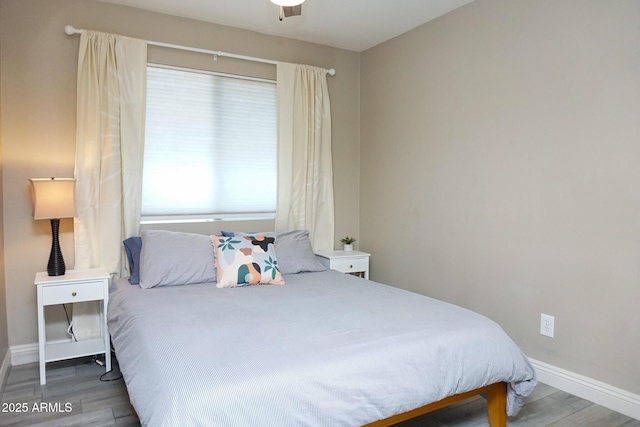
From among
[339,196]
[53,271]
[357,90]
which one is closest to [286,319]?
[53,271]

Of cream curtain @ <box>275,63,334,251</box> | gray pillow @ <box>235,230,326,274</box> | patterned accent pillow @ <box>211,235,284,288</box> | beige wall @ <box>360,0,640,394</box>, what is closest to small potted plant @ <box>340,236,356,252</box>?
cream curtain @ <box>275,63,334,251</box>

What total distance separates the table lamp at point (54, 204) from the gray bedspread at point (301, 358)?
64 centimetres

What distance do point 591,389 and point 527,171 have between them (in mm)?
1302

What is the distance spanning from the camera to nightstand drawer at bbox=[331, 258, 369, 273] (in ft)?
12.6

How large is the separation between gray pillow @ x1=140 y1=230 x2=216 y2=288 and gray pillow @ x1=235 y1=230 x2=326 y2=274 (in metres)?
0.35

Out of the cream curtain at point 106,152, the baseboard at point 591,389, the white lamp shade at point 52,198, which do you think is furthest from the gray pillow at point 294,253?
the baseboard at point 591,389

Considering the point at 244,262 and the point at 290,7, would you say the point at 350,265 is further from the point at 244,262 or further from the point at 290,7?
the point at 290,7

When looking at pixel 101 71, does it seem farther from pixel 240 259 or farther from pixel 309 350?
pixel 309 350

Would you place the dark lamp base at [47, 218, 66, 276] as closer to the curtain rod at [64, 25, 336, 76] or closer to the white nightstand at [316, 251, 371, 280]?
the curtain rod at [64, 25, 336, 76]

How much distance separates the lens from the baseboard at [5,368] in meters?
2.63

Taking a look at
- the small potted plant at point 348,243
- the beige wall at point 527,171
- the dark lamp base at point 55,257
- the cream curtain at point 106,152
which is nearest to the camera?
the beige wall at point 527,171

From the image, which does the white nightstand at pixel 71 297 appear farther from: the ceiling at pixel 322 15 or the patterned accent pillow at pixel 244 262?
the ceiling at pixel 322 15

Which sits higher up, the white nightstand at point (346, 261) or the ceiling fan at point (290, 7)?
the ceiling fan at point (290, 7)

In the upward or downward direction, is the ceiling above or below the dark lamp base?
above
